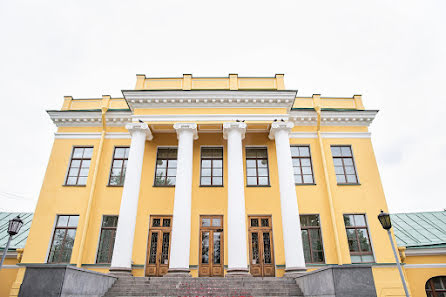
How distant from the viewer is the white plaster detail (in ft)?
33.0

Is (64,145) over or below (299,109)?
below

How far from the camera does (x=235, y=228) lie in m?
10.4

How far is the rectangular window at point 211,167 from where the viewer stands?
13438 mm

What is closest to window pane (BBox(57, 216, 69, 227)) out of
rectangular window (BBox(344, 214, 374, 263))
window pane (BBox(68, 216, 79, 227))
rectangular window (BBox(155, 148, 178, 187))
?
window pane (BBox(68, 216, 79, 227))

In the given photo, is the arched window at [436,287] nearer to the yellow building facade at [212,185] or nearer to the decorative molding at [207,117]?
the yellow building facade at [212,185]

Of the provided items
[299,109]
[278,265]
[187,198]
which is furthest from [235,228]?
[299,109]

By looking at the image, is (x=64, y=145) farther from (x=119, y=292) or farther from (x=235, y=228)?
(x=235, y=228)

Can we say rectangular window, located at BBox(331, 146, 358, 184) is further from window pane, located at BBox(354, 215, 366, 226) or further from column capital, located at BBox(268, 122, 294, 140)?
→ column capital, located at BBox(268, 122, 294, 140)

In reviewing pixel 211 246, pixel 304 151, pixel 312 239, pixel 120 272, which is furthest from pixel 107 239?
pixel 304 151

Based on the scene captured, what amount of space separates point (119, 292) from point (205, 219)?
479 cm

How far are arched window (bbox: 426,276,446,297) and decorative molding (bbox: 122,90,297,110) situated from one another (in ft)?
33.0

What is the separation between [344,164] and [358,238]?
3.55 metres

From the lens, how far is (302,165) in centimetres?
1370

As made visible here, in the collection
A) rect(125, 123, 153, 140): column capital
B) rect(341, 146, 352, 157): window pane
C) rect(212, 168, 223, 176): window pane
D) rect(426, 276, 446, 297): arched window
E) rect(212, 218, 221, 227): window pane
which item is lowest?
rect(426, 276, 446, 297): arched window
